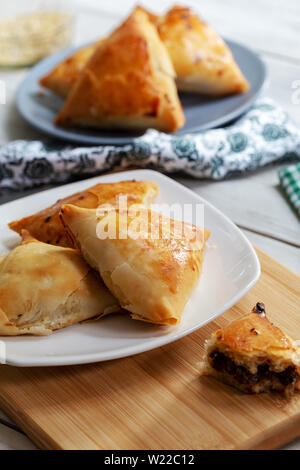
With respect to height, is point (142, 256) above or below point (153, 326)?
above

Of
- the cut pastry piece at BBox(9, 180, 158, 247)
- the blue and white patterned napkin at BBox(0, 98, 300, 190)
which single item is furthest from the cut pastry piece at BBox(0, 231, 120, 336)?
the blue and white patterned napkin at BBox(0, 98, 300, 190)

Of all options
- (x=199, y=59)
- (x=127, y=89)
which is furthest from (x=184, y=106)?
(x=127, y=89)

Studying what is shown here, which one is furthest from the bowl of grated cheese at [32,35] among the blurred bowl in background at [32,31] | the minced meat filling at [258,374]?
the minced meat filling at [258,374]

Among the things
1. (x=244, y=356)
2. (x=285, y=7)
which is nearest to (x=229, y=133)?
(x=244, y=356)

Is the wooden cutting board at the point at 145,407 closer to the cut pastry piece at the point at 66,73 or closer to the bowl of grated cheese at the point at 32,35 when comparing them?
the cut pastry piece at the point at 66,73

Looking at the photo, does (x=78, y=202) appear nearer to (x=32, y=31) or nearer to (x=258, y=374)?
(x=258, y=374)

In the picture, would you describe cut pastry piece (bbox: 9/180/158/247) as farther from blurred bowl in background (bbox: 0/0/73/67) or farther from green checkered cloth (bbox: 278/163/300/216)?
blurred bowl in background (bbox: 0/0/73/67)
